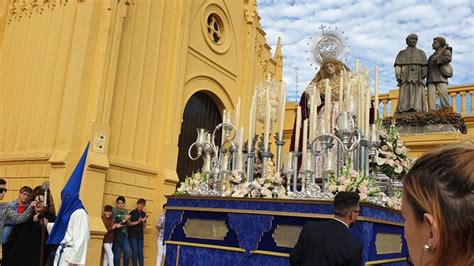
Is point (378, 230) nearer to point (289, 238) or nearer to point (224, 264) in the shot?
point (289, 238)

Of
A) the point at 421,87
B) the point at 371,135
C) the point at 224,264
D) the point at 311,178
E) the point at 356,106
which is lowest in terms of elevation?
the point at 224,264

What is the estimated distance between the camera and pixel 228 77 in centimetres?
1485

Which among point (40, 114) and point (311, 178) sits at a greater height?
point (40, 114)

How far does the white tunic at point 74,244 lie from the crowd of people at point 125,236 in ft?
11.6

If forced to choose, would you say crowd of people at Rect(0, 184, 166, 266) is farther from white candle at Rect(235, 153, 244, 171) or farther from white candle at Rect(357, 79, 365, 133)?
white candle at Rect(357, 79, 365, 133)

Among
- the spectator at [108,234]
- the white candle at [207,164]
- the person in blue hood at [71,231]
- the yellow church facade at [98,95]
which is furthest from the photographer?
the yellow church facade at [98,95]

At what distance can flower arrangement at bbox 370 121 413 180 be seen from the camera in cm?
596

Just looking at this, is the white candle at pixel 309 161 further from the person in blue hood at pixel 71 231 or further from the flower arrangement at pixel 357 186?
the person in blue hood at pixel 71 231

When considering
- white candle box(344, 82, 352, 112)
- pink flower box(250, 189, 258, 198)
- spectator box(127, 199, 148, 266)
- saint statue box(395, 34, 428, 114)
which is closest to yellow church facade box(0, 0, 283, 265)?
spectator box(127, 199, 148, 266)

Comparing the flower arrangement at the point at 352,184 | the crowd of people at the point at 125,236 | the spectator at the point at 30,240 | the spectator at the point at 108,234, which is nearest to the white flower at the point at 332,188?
the flower arrangement at the point at 352,184

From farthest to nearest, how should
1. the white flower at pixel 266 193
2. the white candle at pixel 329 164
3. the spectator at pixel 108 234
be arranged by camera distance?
the spectator at pixel 108 234 → the white flower at pixel 266 193 → the white candle at pixel 329 164

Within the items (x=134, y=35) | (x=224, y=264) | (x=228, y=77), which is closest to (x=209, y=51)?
(x=228, y=77)

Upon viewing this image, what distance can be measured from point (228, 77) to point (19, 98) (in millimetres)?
6578

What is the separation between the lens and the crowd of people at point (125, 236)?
30.1ft
